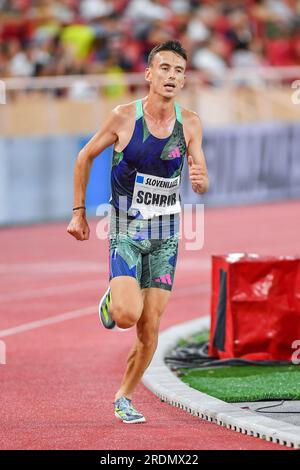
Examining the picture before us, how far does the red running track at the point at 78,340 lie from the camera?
26.0 feet

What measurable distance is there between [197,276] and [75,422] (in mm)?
8234

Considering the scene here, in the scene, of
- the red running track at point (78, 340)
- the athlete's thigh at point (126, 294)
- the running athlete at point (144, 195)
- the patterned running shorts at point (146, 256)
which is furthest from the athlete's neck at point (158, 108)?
the red running track at point (78, 340)

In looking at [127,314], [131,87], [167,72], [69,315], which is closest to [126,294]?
[127,314]

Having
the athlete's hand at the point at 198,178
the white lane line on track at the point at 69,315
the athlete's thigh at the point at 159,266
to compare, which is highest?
the athlete's hand at the point at 198,178

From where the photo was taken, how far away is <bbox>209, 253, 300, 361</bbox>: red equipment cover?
419 inches

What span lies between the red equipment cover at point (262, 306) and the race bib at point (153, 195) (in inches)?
84.8

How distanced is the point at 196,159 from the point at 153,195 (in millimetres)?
359

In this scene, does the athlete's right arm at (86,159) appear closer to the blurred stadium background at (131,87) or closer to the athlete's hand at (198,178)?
the athlete's hand at (198,178)

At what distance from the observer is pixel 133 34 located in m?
25.4

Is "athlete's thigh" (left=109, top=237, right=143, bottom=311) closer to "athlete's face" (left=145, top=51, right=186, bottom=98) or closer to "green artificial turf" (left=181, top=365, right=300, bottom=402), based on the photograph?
"athlete's face" (left=145, top=51, right=186, bottom=98)

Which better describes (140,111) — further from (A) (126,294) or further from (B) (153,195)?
(A) (126,294)

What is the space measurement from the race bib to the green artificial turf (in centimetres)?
142
